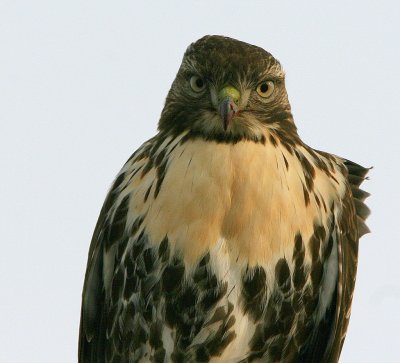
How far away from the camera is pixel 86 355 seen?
7637 mm

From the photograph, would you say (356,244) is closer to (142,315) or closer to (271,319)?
(271,319)

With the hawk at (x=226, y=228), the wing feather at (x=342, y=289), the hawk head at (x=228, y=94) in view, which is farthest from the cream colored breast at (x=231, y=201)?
the wing feather at (x=342, y=289)

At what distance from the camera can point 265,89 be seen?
6.82m

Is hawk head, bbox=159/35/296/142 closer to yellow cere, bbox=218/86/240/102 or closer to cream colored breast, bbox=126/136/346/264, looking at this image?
yellow cere, bbox=218/86/240/102

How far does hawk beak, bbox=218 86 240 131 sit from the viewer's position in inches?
249

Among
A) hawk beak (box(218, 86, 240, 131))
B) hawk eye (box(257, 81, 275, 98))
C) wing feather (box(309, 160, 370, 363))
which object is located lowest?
wing feather (box(309, 160, 370, 363))

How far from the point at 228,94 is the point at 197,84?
340mm

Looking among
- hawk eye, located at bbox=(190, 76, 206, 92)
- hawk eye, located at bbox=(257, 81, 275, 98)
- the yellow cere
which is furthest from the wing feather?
hawk eye, located at bbox=(190, 76, 206, 92)

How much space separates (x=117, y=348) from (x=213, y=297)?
98 cm

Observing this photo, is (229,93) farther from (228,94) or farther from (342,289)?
(342,289)

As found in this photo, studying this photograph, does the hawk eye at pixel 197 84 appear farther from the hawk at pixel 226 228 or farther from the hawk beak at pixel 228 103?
the hawk beak at pixel 228 103

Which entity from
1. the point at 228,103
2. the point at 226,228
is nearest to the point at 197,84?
the point at 228,103

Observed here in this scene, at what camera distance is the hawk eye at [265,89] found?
6770 mm

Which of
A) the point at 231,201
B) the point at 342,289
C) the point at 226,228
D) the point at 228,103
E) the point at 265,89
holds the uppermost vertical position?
the point at 265,89
